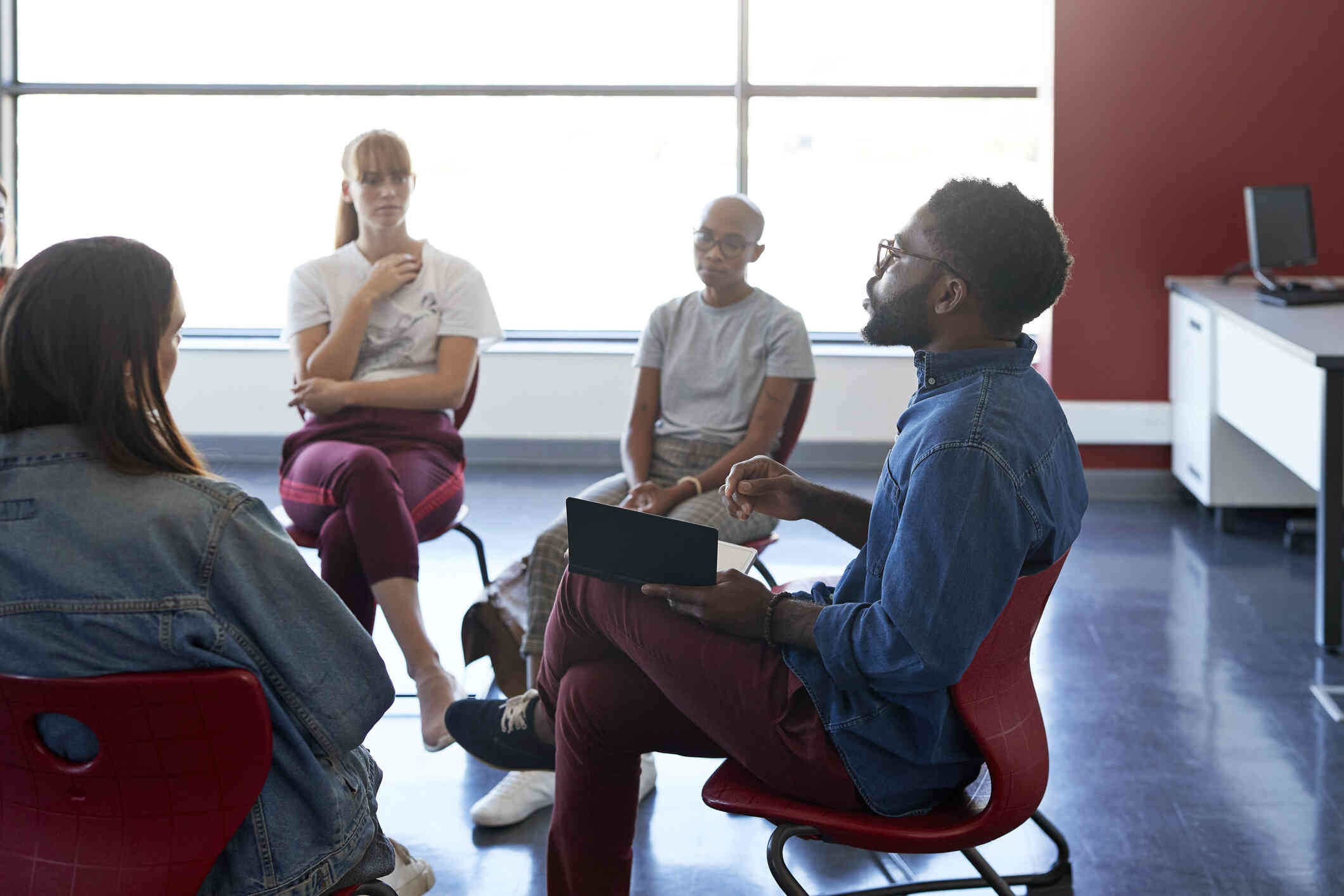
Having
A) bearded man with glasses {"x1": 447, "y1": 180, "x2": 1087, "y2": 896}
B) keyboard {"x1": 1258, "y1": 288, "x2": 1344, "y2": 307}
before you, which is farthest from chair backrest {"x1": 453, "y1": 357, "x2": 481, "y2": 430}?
keyboard {"x1": 1258, "y1": 288, "x2": 1344, "y2": 307}

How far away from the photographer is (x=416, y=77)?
5797 mm

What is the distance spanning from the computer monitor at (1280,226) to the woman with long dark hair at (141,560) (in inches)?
157

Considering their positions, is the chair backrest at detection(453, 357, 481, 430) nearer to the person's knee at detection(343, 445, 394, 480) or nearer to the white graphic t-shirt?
the white graphic t-shirt

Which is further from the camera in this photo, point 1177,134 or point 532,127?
point 532,127

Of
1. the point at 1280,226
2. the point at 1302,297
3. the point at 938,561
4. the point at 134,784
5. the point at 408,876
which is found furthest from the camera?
the point at 1280,226

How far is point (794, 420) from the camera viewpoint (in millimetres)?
3010

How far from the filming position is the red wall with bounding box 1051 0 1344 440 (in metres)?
4.91

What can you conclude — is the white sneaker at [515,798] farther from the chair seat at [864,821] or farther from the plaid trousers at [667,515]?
the chair seat at [864,821]

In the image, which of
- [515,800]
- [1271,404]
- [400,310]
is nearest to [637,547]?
[515,800]

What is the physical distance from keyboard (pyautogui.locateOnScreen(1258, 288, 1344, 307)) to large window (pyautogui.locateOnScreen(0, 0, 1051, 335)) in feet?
4.67

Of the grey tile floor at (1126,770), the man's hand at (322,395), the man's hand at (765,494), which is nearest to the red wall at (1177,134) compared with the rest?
the grey tile floor at (1126,770)

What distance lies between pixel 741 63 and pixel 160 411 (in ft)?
15.0

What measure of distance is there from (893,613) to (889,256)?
53cm

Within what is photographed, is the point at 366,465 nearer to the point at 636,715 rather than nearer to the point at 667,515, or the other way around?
the point at 667,515
